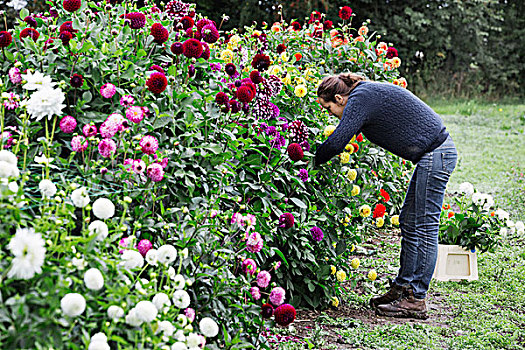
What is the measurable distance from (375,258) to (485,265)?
2.81 feet

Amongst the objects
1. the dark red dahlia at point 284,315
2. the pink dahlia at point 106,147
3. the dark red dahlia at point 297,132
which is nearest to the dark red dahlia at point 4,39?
the pink dahlia at point 106,147

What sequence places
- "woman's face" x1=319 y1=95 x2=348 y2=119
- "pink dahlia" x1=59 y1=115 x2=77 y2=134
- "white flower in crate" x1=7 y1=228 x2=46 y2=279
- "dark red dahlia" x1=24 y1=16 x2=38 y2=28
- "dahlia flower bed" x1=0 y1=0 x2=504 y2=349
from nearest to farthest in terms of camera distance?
1. "white flower in crate" x1=7 y1=228 x2=46 y2=279
2. "dahlia flower bed" x1=0 y1=0 x2=504 y2=349
3. "pink dahlia" x1=59 y1=115 x2=77 y2=134
4. "dark red dahlia" x1=24 y1=16 x2=38 y2=28
5. "woman's face" x1=319 y1=95 x2=348 y2=119

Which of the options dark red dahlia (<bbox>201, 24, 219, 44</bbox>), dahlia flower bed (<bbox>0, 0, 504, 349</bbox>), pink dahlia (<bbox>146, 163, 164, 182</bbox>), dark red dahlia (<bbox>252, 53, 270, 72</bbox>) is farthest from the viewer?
dark red dahlia (<bbox>252, 53, 270, 72</bbox>)

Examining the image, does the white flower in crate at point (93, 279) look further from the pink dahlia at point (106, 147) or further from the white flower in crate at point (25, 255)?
the pink dahlia at point (106, 147)

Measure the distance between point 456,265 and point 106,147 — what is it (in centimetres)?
296

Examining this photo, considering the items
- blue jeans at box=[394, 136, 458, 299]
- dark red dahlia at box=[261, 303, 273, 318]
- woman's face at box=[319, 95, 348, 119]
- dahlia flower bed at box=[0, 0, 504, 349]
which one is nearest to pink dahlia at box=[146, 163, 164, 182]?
dahlia flower bed at box=[0, 0, 504, 349]

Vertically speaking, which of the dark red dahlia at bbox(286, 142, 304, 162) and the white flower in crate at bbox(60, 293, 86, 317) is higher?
the white flower in crate at bbox(60, 293, 86, 317)

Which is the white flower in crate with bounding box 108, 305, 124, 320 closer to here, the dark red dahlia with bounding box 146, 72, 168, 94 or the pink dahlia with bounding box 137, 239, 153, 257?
the pink dahlia with bounding box 137, 239, 153, 257

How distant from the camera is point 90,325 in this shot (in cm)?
144

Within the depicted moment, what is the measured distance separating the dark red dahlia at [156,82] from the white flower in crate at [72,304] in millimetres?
1014

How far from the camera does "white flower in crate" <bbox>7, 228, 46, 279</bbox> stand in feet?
4.52

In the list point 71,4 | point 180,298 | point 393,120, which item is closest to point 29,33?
point 71,4

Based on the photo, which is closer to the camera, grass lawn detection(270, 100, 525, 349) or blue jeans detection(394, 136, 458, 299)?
grass lawn detection(270, 100, 525, 349)

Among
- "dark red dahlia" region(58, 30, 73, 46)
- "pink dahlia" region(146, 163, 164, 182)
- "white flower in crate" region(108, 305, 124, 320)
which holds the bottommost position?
"white flower in crate" region(108, 305, 124, 320)
